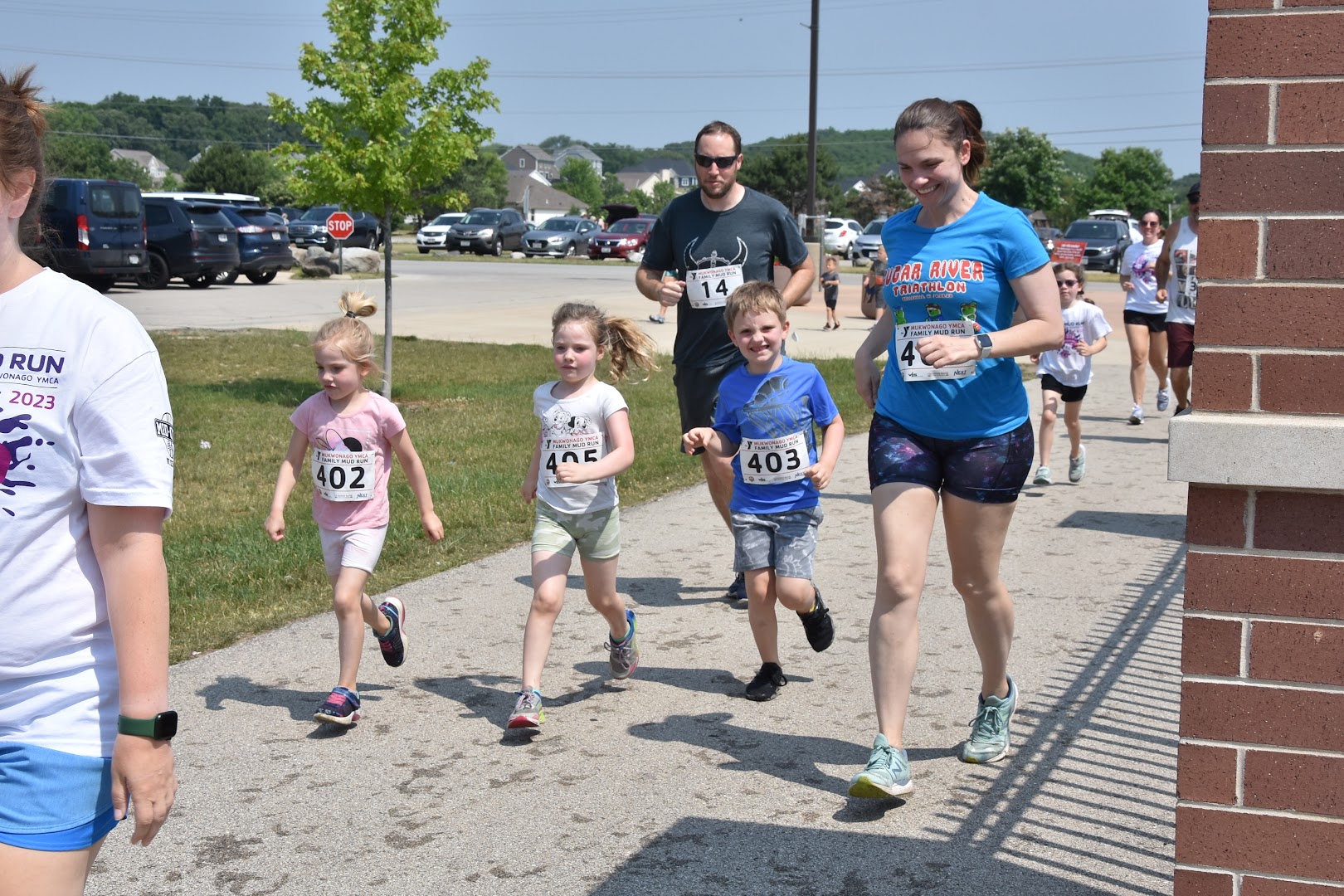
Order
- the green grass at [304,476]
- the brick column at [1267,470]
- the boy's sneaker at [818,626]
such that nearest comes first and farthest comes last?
1. the brick column at [1267,470]
2. the boy's sneaker at [818,626]
3. the green grass at [304,476]

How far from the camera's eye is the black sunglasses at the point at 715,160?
A: 630 centimetres

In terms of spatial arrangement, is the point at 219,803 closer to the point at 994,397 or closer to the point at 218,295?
the point at 994,397

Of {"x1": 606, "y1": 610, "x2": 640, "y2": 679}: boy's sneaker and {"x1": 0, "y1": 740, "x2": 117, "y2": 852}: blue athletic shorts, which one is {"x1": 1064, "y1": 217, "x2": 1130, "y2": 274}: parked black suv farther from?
{"x1": 0, "y1": 740, "x2": 117, "y2": 852}: blue athletic shorts

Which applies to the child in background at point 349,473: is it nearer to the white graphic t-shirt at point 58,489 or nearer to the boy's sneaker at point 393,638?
the boy's sneaker at point 393,638

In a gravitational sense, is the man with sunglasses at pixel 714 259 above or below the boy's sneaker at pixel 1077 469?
above

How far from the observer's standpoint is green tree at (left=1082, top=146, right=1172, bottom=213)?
4277 inches

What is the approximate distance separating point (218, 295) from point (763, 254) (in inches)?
957

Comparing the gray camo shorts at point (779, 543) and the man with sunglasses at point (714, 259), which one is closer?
the gray camo shorts at point (779, 543)

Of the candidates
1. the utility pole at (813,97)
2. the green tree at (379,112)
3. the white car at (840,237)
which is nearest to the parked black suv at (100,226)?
the green tree at (379,112)

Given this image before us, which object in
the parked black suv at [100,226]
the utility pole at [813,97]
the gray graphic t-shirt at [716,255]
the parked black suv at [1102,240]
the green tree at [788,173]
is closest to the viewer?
the gray graphic t-shirt at [716,255]

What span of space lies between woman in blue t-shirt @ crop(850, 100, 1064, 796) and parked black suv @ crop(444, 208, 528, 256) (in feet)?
153

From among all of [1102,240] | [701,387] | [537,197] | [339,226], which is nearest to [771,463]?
[701,387]

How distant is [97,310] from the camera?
2301 millimetres

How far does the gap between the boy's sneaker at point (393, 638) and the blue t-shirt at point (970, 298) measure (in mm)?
2174
